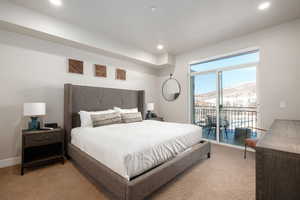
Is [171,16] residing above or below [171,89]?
above

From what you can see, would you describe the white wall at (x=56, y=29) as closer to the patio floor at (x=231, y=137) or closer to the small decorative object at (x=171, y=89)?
the small decorative object at (x=171, y=89)

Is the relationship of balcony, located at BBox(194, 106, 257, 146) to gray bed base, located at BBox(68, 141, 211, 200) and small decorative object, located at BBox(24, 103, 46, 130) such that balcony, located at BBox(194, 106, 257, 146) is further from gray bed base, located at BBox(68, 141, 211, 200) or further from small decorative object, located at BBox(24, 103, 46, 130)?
small decorative object, located at BBox(24, 103, 46, 130)

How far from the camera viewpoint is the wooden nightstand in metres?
2.33

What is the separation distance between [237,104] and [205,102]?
889 millimetres

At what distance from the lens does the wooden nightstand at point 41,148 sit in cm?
233

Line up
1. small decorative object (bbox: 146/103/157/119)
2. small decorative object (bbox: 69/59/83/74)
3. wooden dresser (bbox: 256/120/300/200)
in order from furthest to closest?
1. small decorative object (bbox: 146/103/157/119)
2. small decorative object (bbox: 69/59/83/74)
3. wooden dresser (bbox: 256/120/300/200)

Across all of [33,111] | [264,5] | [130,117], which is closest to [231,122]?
[264,5]

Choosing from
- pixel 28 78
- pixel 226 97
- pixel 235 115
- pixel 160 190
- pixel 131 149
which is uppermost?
pixel 28 78

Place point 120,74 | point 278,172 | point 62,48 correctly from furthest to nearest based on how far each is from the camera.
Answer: point 120,74 < point 62,48 < point 278,172

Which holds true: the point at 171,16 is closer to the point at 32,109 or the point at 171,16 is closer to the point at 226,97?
the point at 226,97

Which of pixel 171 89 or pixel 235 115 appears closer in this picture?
pixel 235 115

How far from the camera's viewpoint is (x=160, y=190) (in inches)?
74.2

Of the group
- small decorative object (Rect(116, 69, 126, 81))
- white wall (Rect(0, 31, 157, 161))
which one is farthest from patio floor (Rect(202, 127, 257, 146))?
white wall (Rect(0, 31, 157, 161))

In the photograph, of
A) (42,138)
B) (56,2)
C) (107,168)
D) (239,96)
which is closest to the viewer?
(107,168)
